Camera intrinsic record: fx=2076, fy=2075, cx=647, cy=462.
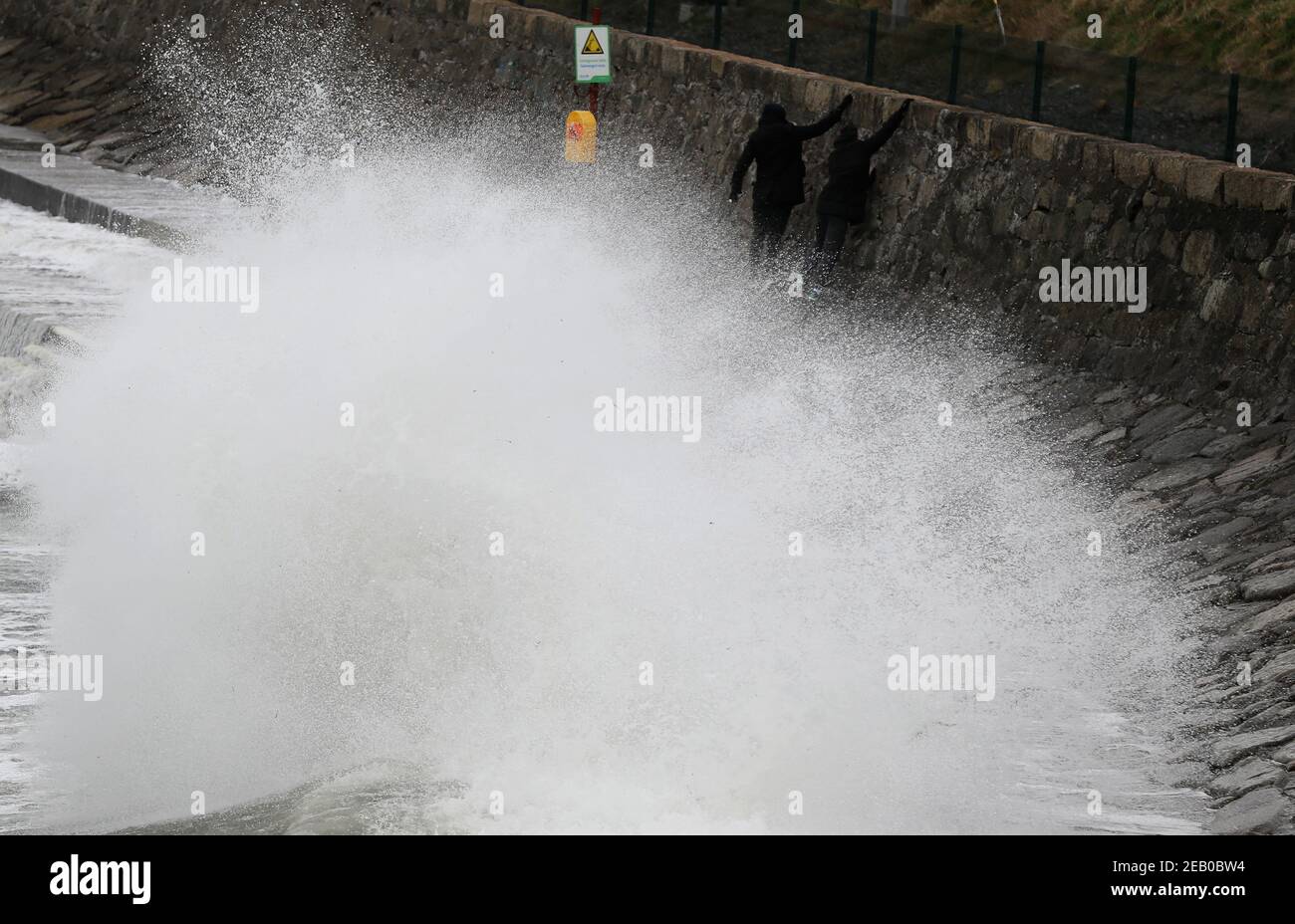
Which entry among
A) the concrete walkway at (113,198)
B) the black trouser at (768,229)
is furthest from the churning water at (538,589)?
the concrete walkway at (113,198)

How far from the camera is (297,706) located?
943 cm

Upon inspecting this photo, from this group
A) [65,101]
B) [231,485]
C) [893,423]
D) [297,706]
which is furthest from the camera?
[65,101]

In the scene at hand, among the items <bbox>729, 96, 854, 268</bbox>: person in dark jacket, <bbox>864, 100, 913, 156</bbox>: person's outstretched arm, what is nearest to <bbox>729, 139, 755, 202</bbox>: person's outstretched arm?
<bbox>729, 96, 854, 268</bbox>: person in dark jacket

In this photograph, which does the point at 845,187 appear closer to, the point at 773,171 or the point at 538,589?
the point at 773,171

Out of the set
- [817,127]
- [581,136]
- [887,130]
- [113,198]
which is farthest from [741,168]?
[113,198]

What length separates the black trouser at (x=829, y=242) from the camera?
647 inches

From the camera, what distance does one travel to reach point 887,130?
1617 cm

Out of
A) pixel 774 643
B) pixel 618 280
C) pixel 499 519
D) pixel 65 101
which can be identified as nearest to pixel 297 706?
pixel 499 519

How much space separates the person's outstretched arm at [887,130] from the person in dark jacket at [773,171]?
1.27 feet

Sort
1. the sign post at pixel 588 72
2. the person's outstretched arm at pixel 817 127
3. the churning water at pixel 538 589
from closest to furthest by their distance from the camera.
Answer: the churning water at pixel 538 589 → the person's outstretched arm at pixel 817 127 → the sign post at pixel 588 72

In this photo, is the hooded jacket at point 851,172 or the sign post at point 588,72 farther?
the sign post at point 588,72

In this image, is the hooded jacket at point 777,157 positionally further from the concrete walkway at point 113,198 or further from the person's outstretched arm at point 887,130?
the concrete walkway at point 113,198

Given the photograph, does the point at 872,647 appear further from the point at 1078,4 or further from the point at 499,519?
the point at 1078,4
